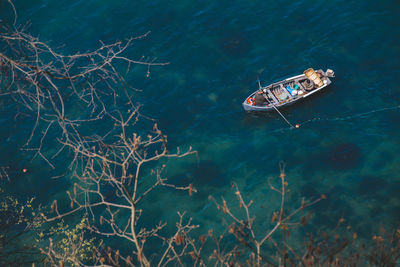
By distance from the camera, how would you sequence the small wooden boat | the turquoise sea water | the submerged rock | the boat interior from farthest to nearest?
the boat interior → the small wooden boat → the turquoise sea water → the submerged rock

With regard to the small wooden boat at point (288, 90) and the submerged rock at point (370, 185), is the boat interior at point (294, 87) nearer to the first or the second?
the small wooden boat at point (288, 90)

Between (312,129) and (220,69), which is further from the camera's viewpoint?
(220,69)

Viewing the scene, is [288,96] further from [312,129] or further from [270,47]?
[270,47]

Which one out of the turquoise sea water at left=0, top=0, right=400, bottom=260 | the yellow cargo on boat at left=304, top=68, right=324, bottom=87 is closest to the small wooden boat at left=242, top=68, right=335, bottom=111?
the yellow cargo on boat at left=304, top=68, right=324, bottom=87

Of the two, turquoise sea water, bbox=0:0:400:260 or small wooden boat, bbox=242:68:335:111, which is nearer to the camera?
turquoise sea water, bbox=0:0:400:260

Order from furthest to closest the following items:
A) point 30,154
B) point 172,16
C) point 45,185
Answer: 1. point 172,16
2. point 30,154
3. point 45,185

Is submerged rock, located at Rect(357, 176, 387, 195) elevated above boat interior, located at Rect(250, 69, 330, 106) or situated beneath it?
situated beneath

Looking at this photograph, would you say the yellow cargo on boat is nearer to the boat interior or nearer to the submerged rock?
the boat interior

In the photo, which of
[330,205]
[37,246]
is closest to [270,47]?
[330,205]
